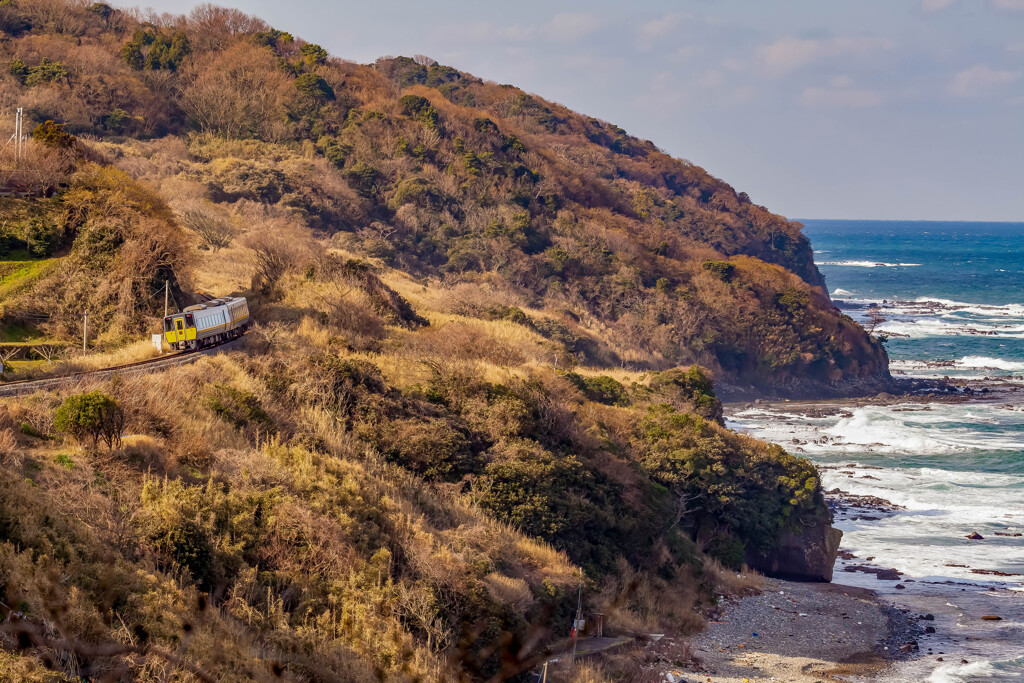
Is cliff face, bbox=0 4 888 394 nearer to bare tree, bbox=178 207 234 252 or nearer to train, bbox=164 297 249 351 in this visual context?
bare tree, bbox=178 207 234 252

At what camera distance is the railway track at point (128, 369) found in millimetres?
17875

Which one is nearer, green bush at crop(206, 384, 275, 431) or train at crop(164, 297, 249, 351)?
green bush at crop(206, 384, 275, 431)

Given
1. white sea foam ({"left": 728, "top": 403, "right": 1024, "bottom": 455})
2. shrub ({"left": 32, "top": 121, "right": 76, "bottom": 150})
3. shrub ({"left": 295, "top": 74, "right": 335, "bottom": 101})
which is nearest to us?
shrub ({"left": 32, "top": 121, "right": 76, "bottom": 150})

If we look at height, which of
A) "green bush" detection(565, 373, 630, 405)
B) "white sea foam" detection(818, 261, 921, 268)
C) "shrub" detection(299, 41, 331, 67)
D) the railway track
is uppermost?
"shrub" detection(299, 41, 331, 67)

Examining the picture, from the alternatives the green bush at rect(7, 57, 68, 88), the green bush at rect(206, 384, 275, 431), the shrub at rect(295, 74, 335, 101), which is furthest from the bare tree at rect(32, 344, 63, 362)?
the shrub at rect(295, 74, 335, 101)

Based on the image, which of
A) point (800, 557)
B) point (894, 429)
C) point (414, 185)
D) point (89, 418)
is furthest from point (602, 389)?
point (414, 185)

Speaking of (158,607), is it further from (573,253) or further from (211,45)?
(211,45)

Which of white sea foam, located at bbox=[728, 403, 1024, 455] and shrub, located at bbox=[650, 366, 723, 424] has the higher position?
shrub, located at bbox=[650, 366, 723, 424]

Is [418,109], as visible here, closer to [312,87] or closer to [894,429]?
[312,87]

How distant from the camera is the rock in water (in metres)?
30.2

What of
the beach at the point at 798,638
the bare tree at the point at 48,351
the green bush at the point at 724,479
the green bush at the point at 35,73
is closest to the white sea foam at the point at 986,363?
the green bush at the point at 724,479

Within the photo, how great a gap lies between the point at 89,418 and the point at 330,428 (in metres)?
6.52

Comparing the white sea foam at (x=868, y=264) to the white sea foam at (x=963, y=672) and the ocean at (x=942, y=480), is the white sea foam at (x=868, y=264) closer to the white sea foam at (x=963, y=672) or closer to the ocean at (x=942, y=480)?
the ocean at (x=942, y=480)

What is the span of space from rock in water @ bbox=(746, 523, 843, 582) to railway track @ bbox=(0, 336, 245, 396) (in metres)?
18.0
